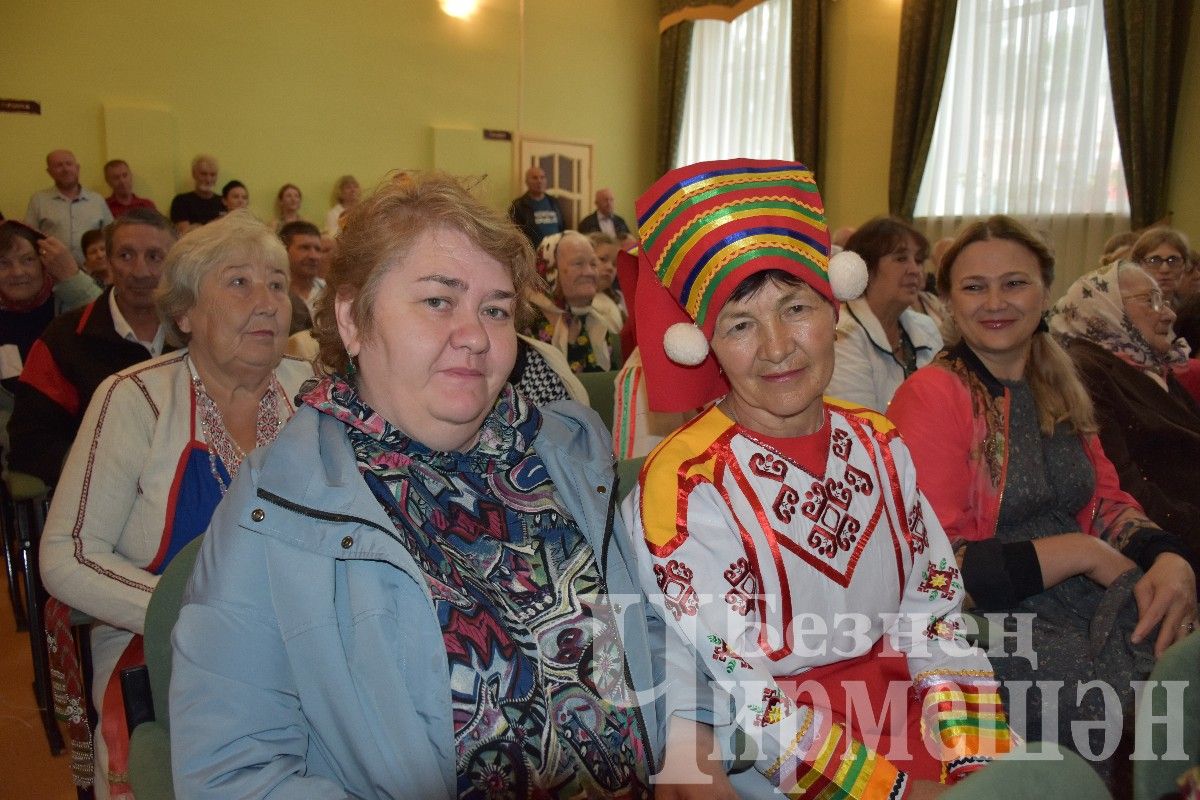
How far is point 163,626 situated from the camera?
126cm

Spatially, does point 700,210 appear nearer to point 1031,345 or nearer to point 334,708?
point 334,708

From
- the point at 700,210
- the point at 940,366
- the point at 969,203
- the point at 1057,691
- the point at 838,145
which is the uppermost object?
the point at 838,145

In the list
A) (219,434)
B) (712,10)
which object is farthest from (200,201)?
(219,434)

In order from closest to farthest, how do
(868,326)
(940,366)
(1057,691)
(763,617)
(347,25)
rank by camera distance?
(763,617)
(1057,691)
(940,366)
(868,326)
(347,25)

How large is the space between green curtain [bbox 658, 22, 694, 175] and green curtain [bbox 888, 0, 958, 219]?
332cm

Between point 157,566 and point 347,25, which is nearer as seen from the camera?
point 157,566

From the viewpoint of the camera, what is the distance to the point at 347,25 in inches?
367

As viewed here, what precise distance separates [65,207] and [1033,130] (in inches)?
353

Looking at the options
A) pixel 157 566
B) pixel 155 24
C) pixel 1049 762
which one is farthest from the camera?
pixel 155 24

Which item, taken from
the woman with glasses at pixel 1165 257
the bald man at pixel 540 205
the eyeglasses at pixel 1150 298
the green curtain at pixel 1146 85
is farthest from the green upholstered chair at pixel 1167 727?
the bald man at pixel 540 205

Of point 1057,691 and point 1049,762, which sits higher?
point 1049,762

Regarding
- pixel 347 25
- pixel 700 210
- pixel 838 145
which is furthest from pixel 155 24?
pixel 700 210

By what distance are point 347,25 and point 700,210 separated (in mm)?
9293

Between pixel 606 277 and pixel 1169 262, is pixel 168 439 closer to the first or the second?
pixel 606 277
